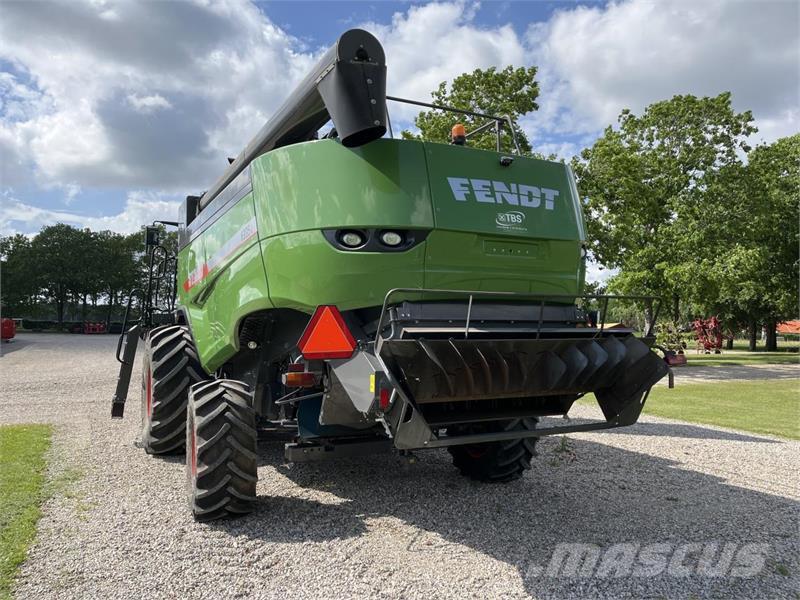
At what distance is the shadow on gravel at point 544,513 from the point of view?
3.56 meters

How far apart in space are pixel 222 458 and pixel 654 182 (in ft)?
78.4

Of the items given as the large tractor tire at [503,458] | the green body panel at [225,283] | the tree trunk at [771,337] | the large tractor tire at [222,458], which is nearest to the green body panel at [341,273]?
the green body panel at [225,283]

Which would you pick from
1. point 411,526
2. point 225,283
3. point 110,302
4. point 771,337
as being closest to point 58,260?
point 110,302

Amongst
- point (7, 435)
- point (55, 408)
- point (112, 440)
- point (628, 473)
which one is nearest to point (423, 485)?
point (628, 473)

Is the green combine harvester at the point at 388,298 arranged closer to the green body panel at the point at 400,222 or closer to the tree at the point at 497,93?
the green body panel at the point at 400,222

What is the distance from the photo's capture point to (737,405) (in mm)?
12727

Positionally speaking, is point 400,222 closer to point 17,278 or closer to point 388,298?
point 388,298

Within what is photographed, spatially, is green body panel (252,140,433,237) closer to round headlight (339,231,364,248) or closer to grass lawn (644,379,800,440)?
round headlight (339,231,364,248)

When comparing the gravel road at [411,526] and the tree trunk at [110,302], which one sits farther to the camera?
the tree trunk at [110,302]

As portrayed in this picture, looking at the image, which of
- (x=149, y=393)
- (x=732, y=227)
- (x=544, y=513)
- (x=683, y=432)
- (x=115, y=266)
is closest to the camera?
(x=544, y=513)

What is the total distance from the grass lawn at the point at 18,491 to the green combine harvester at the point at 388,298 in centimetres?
112

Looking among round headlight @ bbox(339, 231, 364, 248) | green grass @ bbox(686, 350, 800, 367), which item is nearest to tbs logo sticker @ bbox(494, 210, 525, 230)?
round headlight @ bbox(339, 231, 364, 248)

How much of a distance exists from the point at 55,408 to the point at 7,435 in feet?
9.62

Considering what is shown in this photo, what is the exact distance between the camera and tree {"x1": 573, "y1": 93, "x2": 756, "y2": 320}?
2111 centimetres
